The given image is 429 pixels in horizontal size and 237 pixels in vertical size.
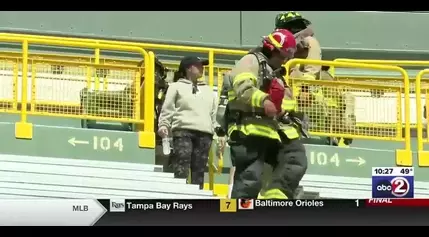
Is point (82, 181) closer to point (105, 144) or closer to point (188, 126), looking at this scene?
point (105, 144)

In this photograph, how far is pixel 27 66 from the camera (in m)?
6.33

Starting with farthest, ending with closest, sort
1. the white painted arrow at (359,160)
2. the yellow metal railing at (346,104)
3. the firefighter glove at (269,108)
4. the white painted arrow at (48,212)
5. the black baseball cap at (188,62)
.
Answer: the yellow metal railing at (346,104)
the white painted arrow at (359,160)
the black baseball cap at (188,62)
the white painted arrow at (48,212)
the firefighter glove at (269,108)

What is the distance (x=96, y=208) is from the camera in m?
5.80

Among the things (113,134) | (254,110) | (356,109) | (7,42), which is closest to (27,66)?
(7,42)

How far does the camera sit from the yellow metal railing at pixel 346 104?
6.60m

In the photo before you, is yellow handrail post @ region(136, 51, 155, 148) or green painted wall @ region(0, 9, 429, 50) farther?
green painted wall @ region(0, 9, 429, 50)

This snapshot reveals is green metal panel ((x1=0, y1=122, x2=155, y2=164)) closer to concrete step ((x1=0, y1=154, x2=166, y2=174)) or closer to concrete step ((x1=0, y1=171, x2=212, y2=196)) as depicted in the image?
concrete step ((x1=0, y1=154, x2=166, y2=174))

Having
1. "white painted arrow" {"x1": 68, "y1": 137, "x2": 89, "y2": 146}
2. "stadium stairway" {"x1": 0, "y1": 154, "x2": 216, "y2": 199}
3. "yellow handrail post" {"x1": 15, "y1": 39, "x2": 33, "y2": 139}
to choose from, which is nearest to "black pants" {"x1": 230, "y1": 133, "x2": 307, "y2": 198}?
"stadium stairway" {"x1": 0, "y1": 154, "x2": 216, "y2": 199}

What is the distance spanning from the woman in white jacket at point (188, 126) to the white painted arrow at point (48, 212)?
0.68 metres

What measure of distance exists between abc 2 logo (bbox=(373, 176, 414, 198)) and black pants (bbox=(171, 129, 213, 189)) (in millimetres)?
1132

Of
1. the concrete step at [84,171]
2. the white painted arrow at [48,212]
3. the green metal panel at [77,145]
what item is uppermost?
the green metal panel at [77,145]

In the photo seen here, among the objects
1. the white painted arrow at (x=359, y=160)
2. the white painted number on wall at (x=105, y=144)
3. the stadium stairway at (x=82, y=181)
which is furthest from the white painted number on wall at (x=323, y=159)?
the white painted number on wall at (x=105, y=144)

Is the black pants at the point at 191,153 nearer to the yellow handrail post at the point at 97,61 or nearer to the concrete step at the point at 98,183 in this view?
the concrete step at the point at 98,183

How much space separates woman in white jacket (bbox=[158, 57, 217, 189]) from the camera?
6191 millimetres
